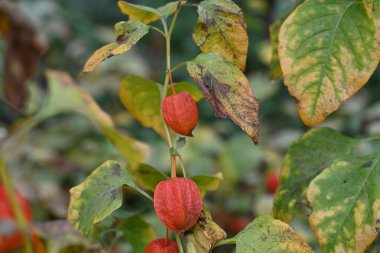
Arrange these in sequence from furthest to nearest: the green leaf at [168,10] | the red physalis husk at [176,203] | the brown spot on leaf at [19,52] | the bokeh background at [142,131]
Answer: the bokeh background at [142,131], the brown spot on leaf at [19,52], the green leaf at [168,10], the red physalis husk at [176,203]

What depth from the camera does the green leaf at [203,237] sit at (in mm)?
659

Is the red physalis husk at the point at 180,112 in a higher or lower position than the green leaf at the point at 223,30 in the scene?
lower

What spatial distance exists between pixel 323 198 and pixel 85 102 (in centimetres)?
62

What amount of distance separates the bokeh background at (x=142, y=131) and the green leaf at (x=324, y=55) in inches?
7.8

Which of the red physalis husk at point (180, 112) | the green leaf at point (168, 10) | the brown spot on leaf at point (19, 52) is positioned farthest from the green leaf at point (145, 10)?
the brown spot on leaf at point (19, 52)

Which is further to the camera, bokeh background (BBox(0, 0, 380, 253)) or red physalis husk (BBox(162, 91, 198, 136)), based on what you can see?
bokeh background (BBox(0, 0, 380, 253))

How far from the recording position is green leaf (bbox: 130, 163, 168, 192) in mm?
778

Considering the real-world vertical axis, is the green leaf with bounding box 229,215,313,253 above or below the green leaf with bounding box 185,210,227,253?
A: below

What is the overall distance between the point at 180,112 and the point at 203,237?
4.4 inches

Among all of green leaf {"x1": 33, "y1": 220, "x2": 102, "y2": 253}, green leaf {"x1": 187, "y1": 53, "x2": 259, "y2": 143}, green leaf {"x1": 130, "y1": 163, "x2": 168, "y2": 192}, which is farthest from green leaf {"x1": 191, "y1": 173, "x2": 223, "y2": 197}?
green leaf {"x1": 33, "y1": 220, "x2": 102, "y2": 253}

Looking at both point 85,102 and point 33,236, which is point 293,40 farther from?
point 33,236

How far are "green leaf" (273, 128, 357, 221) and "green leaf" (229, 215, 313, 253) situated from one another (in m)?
0.13

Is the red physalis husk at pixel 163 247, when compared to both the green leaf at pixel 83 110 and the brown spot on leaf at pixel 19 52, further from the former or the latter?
the brown spot on leaf at pixel 19 52

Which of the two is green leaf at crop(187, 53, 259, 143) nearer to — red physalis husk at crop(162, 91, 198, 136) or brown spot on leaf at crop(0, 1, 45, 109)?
red physalis husk at crop(162, 91, 198, 136)
